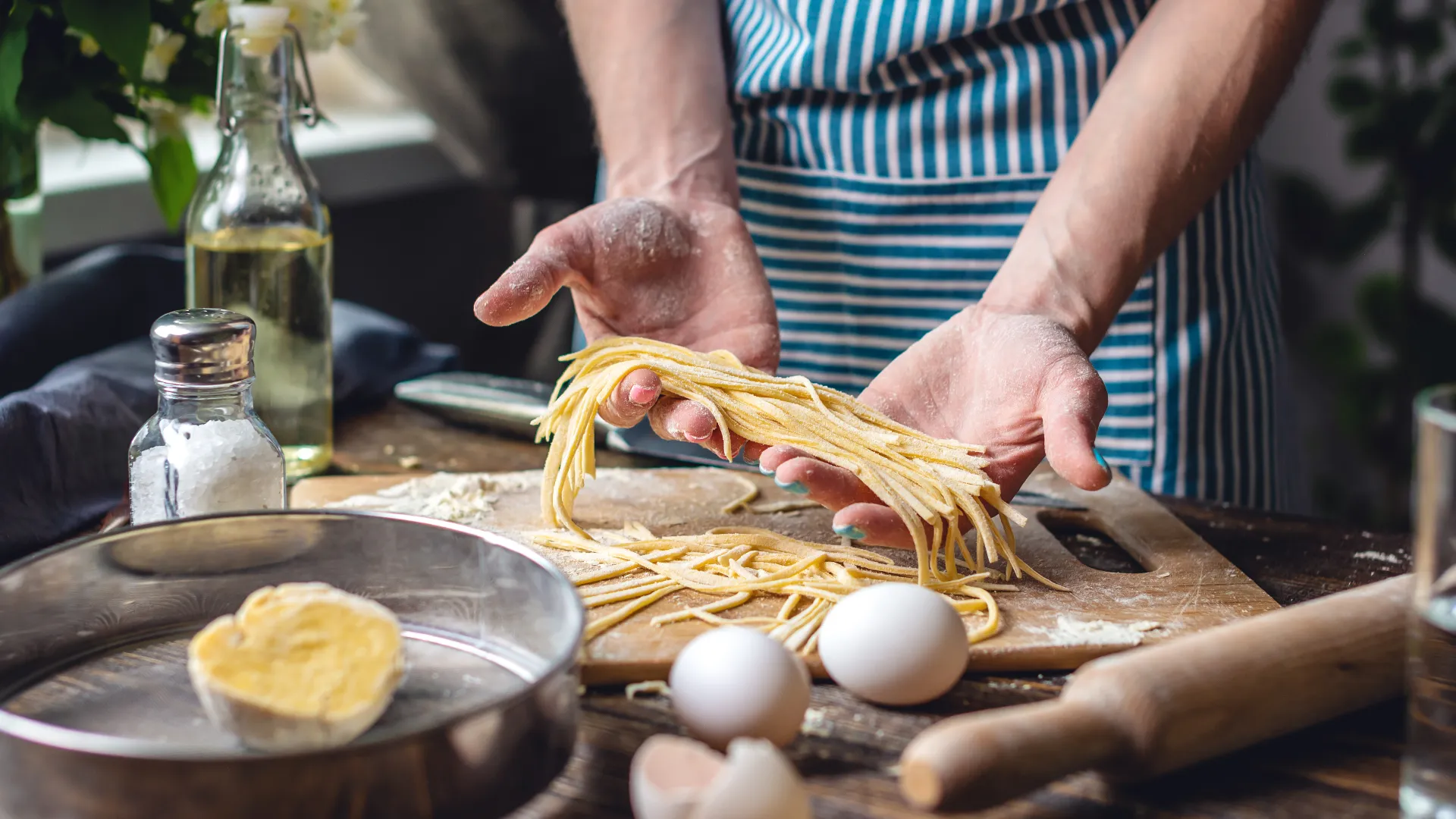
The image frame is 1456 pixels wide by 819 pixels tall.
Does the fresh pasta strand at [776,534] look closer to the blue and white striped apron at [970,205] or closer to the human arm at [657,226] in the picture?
the human arm at [657,226]

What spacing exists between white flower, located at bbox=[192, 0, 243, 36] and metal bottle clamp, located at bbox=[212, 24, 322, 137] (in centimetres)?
5

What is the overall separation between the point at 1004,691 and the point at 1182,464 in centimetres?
96

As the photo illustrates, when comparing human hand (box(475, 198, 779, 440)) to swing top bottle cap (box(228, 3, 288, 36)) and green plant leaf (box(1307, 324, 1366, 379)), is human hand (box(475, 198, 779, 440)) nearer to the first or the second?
swing top bottle cap (box(228, 3, 288, 36))

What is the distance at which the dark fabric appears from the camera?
1.46m

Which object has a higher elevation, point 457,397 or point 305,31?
point 305,31

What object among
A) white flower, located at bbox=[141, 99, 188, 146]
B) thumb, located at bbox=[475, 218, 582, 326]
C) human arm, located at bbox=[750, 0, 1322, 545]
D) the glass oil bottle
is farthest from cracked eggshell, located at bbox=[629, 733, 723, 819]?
white flower, located at bbox=[141, 99, 188, 146]

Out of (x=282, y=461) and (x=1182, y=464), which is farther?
(x=1182, y=464)

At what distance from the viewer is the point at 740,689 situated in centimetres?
94

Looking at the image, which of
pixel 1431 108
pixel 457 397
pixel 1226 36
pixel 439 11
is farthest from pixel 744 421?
pixel 1431 108

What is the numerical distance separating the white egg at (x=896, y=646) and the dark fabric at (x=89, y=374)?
96 cm

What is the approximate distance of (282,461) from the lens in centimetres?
132

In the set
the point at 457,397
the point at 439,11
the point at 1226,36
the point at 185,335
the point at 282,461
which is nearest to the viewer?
the point at 185,335

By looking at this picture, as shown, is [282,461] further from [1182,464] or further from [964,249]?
[1182,464]

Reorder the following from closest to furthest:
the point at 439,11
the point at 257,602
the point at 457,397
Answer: the point at 257,602
the point at 457,397
the point at 439,11
